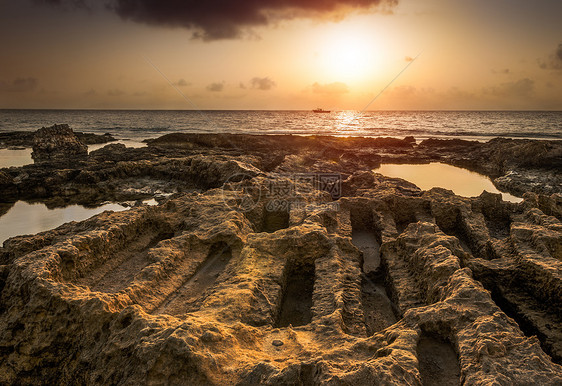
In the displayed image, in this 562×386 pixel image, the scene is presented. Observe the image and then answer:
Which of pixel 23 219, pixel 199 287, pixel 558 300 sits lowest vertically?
pixel 23 219

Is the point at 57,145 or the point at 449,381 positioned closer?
the point at 449,381

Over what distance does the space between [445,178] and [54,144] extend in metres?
24.0

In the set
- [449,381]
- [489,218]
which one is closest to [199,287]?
[449,381]

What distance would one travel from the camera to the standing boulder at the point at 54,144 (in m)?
21.8

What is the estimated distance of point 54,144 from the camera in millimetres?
22172

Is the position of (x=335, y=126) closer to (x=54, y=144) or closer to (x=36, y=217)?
(x=54, y=144)

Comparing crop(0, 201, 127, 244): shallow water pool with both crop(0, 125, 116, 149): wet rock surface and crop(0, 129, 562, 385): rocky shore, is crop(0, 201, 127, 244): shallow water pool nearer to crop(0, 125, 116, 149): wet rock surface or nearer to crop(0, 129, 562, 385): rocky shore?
crop(0, 129, 562, 385): rocky shore

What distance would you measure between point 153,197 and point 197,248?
25.2 ft

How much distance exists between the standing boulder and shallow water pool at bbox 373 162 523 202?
65.1ft

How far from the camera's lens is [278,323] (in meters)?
4.64

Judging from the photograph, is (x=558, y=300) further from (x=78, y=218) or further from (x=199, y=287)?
(x=78, y=218)

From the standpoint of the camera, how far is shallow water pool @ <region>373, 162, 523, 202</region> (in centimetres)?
1377

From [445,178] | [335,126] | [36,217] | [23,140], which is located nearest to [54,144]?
[23,140]

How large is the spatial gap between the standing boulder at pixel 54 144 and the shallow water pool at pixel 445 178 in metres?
19.8
